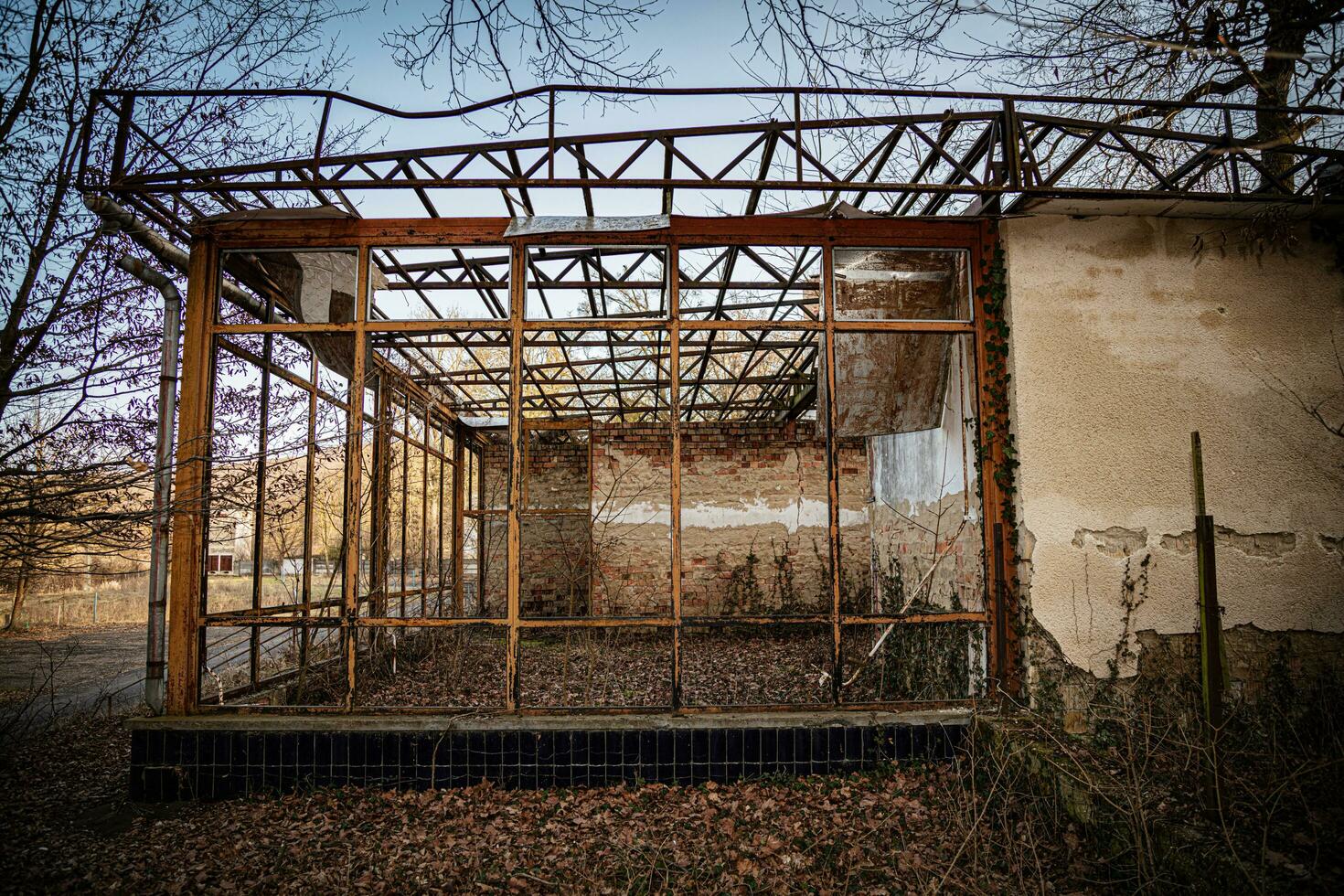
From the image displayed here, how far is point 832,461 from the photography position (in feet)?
18.1

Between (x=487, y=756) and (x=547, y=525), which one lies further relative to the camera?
(x=547, y=525)

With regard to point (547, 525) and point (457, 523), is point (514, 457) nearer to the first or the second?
point (457, 523)

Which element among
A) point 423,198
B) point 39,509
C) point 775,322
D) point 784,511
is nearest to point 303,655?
point 39,509

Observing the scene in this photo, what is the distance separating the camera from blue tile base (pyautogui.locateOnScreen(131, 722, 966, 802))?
503 centimetres

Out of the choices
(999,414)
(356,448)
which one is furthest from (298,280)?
(999,414)

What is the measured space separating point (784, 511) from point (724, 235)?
753 centimetres

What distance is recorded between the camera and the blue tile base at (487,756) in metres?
5.03

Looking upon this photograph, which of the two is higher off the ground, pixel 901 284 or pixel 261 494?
pixel 901 284

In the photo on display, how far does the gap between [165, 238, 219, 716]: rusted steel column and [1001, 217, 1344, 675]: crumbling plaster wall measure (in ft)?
19.4

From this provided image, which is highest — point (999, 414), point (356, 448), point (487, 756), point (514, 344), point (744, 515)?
point (514, 344)

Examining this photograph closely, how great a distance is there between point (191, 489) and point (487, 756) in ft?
9.37

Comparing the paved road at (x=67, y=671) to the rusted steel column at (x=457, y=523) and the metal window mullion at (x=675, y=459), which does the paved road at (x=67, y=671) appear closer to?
the rusted steel column at (x=457, y=523)

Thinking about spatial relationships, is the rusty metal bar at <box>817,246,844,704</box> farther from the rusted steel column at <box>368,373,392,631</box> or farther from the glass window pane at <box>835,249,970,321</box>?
the rusted steel column at <box>368,373,392,631</box>

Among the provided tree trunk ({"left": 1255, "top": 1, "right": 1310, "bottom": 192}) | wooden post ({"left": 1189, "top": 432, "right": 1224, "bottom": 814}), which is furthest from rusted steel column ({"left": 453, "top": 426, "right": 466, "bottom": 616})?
tree trunk ({"left": 1255, "top": 1, "right": 1310, "bottom": 192})
